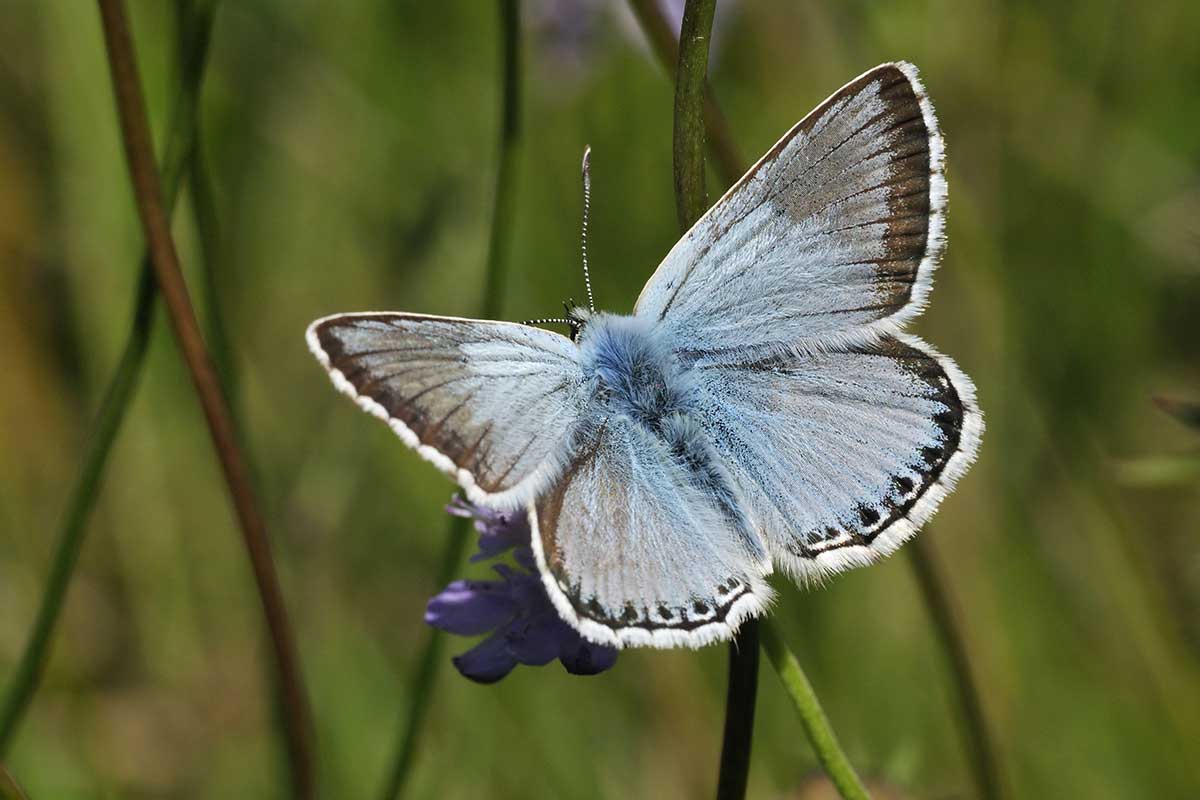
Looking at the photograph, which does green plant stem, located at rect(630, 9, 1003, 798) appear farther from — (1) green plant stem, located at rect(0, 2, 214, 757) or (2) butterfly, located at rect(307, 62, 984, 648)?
(1) green plant stem, located at rect(0, 2, 214, 757)

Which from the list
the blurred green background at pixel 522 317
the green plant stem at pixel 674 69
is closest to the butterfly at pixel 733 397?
the green plant stem at pixel 674 69

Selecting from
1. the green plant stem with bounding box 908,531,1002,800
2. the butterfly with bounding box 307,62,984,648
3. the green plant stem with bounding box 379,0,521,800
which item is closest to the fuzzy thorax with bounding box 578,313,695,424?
the butterfly with bounding box 307,62,984,648

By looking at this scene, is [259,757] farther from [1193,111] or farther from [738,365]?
[1193,111]

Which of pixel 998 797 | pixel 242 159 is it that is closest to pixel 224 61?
pixel 242 159

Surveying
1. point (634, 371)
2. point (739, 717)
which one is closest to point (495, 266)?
point (634, 371)

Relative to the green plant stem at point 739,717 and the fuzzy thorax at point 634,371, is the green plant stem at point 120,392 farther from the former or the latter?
the green plant stem at point 739,717

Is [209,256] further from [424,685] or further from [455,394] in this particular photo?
[424,685]
